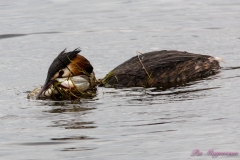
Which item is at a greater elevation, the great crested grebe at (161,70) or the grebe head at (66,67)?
the grebe head at (66,67)

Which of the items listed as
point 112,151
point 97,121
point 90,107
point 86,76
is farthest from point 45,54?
point 112,151

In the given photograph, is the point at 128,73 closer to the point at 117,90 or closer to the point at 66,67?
the point at 117,90

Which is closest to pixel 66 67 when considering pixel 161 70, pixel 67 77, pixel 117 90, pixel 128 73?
pixel 67 77

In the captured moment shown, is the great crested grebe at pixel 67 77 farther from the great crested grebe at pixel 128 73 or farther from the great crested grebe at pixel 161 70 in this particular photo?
the great crested grebe at pixel 161 70

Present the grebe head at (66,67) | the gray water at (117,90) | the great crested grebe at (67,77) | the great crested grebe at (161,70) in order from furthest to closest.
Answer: the great crested grebe at (161,70) → the grebe head at (66,67) → the great crested grebe at (67,77) → the gray water at (117,90)

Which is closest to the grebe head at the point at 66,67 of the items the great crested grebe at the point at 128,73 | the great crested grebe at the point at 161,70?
the great crested grebe at the point at 128,73

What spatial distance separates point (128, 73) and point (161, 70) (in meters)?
0.53

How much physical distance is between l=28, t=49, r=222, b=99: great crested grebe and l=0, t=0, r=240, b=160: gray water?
29cm

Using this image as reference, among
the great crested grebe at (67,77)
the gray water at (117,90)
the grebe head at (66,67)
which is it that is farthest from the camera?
the grebe head at (66,67)

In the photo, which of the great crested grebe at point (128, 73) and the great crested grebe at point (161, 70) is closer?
the great crested grebe at point (128, 73)

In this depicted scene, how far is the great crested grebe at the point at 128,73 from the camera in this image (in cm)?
1176

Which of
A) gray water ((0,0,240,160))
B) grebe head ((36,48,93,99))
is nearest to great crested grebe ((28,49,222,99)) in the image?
grebe head ((36,48,93,99))

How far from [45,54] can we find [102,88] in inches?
120

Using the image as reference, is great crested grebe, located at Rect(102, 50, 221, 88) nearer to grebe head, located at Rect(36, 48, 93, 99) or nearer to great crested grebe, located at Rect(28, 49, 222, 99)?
great crested grebe, located at Rect(28, 49, 222, 99)
